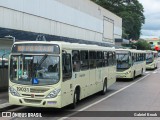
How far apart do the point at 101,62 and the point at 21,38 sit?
15.9 feet

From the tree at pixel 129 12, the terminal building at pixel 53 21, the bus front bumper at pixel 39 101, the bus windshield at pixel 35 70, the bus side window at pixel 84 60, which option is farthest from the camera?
the tree at pixel 129 12

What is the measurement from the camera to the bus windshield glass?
94.7ft

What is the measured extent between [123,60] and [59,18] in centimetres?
663

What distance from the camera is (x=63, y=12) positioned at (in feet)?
107

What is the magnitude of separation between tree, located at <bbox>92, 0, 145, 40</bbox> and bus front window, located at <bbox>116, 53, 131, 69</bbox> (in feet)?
176

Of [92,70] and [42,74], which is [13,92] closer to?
[42,74]

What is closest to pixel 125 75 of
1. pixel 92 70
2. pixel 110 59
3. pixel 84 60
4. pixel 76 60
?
pixel 110 59

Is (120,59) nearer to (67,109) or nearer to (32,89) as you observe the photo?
(67,109)

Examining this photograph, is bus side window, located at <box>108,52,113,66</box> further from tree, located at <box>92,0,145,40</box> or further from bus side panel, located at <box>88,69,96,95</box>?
tree, located at <box>92,0,145,40</box>

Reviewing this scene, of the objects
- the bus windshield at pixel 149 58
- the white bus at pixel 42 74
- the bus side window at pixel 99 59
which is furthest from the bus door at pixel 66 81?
the bus windshield at pixel 149 58

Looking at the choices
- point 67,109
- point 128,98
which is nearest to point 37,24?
point 128,98

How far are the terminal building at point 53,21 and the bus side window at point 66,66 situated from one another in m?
5.70

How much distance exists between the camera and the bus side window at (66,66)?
1279cm

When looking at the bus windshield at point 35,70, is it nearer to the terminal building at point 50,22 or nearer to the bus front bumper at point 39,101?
the bus front bumper at point 39,101
